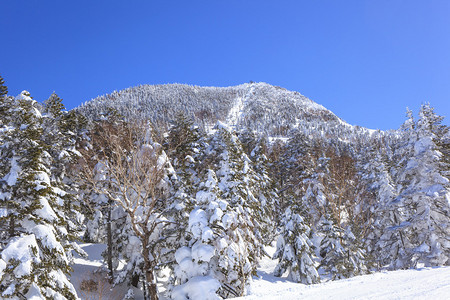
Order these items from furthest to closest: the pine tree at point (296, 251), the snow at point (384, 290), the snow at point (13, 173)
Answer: the pine tree at point (296, 251) → the snow at point (13, 173) → the snow at point (384, 290)

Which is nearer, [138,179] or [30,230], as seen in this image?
[30,230]

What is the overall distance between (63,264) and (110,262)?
894cm

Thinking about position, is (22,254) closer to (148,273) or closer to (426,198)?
(148,273)

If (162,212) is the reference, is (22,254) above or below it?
below

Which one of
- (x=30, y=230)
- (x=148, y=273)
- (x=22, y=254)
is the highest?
(x=30, y=230)

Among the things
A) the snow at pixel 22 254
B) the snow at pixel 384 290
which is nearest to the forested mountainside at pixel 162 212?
the snow at pixel 22 254

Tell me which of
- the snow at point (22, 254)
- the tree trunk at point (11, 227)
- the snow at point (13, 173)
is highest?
the snow at point (13, 173)

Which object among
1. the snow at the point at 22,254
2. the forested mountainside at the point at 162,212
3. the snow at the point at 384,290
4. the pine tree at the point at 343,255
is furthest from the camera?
the pine tree at the point at 343,255

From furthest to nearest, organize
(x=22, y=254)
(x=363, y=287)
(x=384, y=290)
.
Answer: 1. (x=22, y=254)
2. (x=363, y=287)
3. (x=384, y=290)

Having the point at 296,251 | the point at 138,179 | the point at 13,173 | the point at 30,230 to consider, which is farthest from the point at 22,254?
the point at 296,251

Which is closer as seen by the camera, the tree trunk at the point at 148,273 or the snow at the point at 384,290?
the snow at the point at 384,290

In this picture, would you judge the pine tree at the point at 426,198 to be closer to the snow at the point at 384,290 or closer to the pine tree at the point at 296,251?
the snow at the point at 384,290

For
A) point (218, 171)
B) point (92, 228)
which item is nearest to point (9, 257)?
point (218, 171)

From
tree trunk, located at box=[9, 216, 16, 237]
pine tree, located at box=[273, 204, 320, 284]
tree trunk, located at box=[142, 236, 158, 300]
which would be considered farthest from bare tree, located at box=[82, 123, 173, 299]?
pine tree, located at box=[273, 204, 320, 284]
